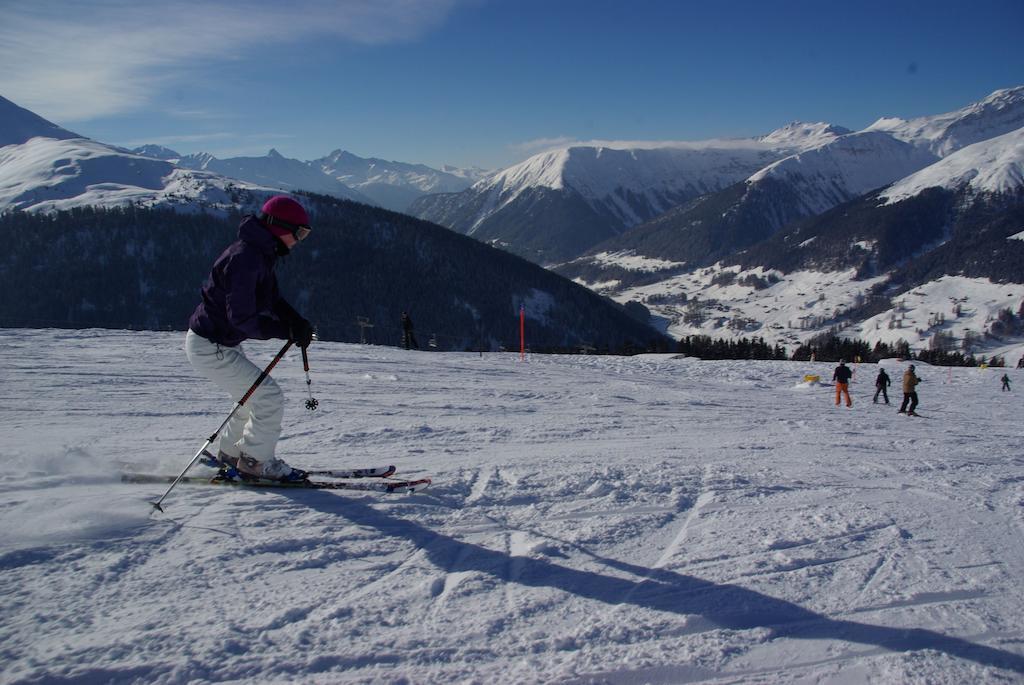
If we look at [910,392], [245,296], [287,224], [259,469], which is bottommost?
[259,469]

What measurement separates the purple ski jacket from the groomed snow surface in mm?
1431

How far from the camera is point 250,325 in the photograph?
4.92 meters

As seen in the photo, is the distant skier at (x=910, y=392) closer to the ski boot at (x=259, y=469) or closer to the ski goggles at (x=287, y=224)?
the ski boot at (x=259, y=469)

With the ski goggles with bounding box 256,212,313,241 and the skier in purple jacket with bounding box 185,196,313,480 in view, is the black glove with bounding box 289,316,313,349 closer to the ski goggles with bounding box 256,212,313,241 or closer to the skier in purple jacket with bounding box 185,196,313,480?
the skier in purple jacket with bounding box 185,196,313,480

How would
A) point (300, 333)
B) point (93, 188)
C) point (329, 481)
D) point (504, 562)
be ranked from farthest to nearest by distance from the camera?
point (93, 188) < point (329, 481) < point (300, 333) < point (504, 562)

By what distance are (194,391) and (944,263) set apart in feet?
793

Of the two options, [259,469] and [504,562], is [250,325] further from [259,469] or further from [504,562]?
[504,562]

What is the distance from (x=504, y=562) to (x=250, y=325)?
282 centimetres

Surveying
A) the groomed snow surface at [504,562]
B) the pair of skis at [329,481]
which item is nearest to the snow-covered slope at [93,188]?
the groomed snow surface at [504,562]

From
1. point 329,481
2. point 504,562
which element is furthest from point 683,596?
point 329,481

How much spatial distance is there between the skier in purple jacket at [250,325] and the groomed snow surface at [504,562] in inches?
17.2


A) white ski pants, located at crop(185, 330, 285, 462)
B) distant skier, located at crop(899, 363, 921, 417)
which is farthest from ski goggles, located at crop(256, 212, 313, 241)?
distant skier, located at crop(899, 363, 921, 417)

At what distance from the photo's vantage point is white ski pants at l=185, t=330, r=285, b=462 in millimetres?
5125

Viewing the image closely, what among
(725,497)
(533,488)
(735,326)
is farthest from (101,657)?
(735,326)
